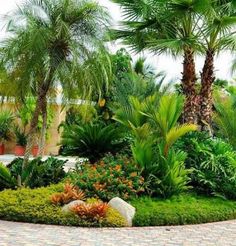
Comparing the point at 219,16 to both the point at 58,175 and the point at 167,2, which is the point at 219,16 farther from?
the point at 58,175

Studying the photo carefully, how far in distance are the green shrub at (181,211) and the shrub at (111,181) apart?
294 mm

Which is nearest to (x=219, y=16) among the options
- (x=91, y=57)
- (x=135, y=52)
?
(x=135, y=52)

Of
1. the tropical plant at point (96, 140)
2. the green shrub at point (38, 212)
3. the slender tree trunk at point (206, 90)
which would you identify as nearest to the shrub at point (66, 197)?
the green shrub at point (38, 212)

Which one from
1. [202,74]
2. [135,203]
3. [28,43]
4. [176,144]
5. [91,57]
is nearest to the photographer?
[135,203]

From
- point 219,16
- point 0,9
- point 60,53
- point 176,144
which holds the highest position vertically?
point 219,16

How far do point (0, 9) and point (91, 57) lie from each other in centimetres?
222

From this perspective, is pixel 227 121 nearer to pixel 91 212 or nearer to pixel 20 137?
pixel 91 212

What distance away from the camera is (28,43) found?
9.88m

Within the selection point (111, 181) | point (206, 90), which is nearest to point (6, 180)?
point (111, 181)

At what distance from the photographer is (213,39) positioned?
12.8 m

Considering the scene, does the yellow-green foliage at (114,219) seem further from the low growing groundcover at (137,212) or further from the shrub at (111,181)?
the shrub at (111,181)

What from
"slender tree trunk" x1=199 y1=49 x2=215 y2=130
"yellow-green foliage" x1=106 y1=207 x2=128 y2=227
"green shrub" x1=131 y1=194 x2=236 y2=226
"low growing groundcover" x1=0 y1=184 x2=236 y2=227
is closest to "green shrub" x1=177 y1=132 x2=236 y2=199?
"green shrub" x1=131 y1=194 x2=236 y2=226

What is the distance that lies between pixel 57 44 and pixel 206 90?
4.72 meters

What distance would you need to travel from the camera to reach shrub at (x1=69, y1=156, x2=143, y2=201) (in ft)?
30.3
